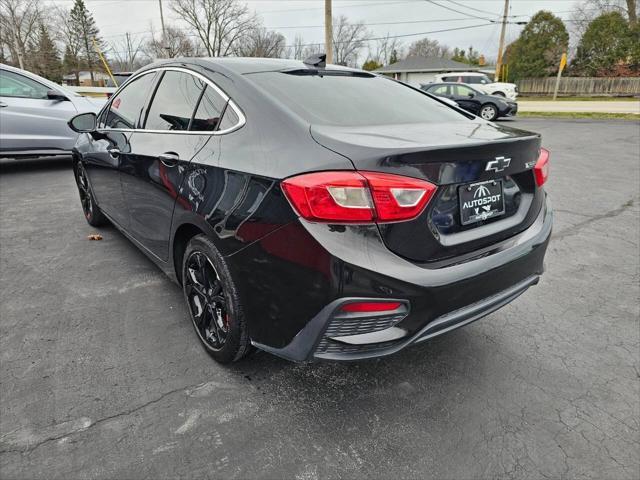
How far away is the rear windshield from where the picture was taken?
212 centimetres


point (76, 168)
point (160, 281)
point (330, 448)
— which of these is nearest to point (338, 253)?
point (330, 448)

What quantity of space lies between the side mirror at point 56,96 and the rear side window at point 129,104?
4.41 m

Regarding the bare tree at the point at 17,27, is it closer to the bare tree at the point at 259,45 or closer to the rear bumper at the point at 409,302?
the bare tree at the point at 259,45

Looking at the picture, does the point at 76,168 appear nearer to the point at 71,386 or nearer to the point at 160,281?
the point at 160,281

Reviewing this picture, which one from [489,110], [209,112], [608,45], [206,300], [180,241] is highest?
[608,45]

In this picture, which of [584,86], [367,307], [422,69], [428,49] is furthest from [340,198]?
[428,49]

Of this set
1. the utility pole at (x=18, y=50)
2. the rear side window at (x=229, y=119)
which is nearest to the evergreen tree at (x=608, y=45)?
the rear side window at (x=229, y=119)

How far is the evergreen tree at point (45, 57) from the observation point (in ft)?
163

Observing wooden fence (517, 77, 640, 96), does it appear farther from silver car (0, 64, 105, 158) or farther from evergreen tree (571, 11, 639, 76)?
silver car (0, 64, 105, 158)

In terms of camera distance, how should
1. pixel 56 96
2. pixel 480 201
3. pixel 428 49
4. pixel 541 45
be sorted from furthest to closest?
pixel 428 49
pixel 541 45
pixel 56 96
pixel 480 201

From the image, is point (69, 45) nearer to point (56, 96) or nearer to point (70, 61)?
point (70, 61)

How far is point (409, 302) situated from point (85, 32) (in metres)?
73.9

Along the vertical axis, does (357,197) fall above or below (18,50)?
below

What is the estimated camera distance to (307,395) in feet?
7.16
